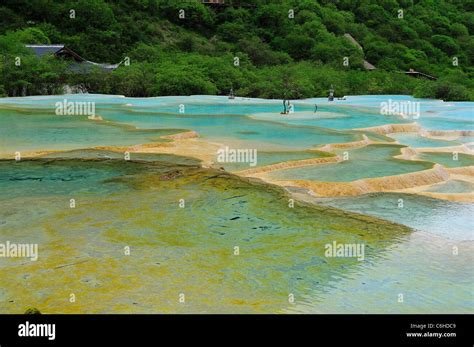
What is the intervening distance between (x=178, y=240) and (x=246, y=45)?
80.7ft

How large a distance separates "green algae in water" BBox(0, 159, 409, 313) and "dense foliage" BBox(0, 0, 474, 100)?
13276 mm

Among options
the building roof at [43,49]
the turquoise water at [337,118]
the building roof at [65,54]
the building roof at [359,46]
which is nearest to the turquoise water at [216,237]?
the turquoise water at [337,118]

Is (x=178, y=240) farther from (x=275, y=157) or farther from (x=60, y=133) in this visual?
(x=60, y=133)

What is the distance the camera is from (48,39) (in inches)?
933

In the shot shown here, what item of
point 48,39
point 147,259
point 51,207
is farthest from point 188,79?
point 147,259

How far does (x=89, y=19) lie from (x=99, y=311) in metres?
24.4

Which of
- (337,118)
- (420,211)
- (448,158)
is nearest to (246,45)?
(337,118)

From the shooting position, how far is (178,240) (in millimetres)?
5000

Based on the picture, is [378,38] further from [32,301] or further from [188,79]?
[32,301]

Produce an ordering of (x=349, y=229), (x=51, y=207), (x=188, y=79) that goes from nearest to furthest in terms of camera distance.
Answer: (x=349, y=229) < (x=51, y=207) < (x=188, y=79)

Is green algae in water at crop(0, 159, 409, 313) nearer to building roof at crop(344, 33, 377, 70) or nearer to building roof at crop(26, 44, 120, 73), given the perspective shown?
building roof at crop(26, 44, 120, 73)

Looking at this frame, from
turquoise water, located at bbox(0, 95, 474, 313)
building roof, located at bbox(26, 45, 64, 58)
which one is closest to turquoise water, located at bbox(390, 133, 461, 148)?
turquoise water, located at bbox(0, 95, 474, 313)

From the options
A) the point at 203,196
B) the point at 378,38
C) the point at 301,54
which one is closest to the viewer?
the point at 203,196

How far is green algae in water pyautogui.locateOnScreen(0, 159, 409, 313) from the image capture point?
157 inches
